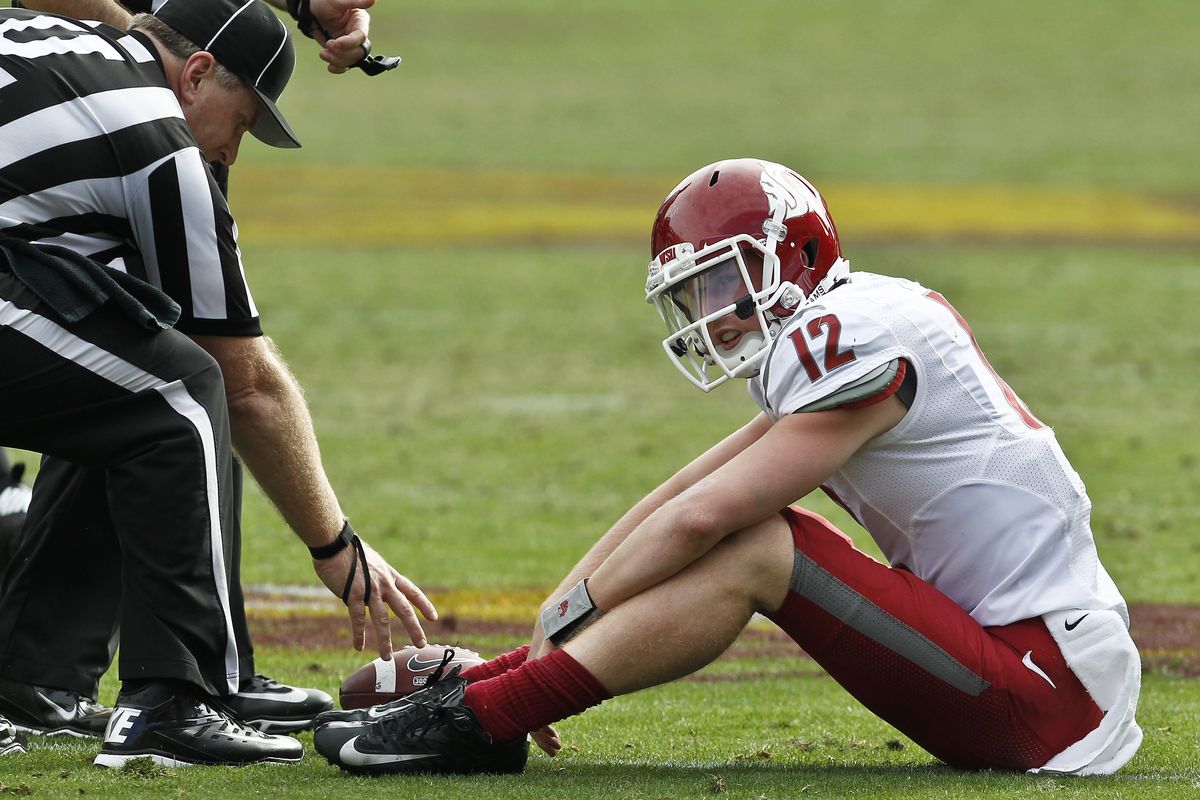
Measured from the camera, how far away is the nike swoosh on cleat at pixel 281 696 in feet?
16.5

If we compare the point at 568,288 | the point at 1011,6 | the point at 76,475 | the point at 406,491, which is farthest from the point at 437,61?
the point at 76,475

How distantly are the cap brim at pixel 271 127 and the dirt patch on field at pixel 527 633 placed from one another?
6.71 ft

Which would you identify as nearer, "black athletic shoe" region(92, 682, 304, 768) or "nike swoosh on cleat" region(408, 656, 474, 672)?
"black athletic shoe" region(92, 682, 304, 768)

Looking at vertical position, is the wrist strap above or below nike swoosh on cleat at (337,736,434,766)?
above

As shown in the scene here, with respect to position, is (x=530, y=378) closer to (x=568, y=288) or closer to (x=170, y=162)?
(x=568, y=288)

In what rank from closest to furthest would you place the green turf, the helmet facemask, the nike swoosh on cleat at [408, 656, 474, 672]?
1. the green turf
2. the helmet facemask
3. the nike swoosh on cleat at [408, 656, 474, 672]

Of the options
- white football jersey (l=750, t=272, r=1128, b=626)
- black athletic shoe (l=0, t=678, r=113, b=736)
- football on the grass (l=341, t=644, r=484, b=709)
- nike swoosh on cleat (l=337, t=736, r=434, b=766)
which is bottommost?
black athletic shoe (l=0, t=678, r=113, b=736)

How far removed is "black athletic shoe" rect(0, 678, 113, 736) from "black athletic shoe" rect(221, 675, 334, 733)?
37 cm

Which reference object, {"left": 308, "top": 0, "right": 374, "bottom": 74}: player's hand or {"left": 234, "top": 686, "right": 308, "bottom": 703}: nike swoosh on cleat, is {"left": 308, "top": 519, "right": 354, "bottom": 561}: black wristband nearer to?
{"left": 234, "top": 686, "right": 308, "bottom": 703}: nike swoosh on cleat

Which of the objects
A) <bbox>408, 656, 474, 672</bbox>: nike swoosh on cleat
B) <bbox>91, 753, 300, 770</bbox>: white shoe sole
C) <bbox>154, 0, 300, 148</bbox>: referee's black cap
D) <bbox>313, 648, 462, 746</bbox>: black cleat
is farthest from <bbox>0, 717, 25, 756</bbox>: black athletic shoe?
<bbox>154, 0, 300, 148</bbox>: referee's black cap

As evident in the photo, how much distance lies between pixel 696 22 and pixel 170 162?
5163 cm

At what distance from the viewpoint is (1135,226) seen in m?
23.3

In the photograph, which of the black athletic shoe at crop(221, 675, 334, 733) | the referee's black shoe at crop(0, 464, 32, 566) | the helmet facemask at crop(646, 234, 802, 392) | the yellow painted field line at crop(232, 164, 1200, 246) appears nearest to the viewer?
the helmet facemask at crop(646, 234, 802, 392)

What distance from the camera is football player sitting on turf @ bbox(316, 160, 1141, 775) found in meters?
3.96
